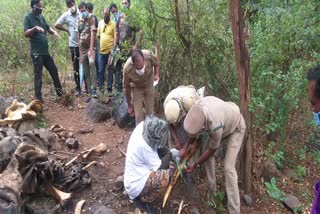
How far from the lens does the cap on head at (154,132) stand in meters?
3.60

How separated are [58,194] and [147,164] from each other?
42.5 inches

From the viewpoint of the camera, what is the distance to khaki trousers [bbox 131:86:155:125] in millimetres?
5219

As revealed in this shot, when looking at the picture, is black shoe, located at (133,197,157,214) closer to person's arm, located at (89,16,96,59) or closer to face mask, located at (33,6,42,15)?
person's arm, located at (89,16,96,59)

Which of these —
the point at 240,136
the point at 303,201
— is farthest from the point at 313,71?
the point at 303,201

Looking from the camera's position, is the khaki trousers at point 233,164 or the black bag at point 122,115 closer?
the khaki trousers at point 233,164

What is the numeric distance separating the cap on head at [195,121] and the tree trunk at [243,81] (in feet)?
2.40

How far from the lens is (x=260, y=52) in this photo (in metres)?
4.84

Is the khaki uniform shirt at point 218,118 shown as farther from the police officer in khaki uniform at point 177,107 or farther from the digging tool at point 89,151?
the digging tool at point 89,151

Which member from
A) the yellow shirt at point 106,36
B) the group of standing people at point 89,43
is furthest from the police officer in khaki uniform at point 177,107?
the yellow shirt at point 106,36

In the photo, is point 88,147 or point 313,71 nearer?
point 313,71

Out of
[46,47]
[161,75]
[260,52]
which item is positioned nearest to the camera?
[260,52]

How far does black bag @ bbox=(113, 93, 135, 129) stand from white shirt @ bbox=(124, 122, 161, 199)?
2056 millimetres

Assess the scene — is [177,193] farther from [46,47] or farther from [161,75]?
[46,47]

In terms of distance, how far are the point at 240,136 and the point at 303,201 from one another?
171 centimetres
